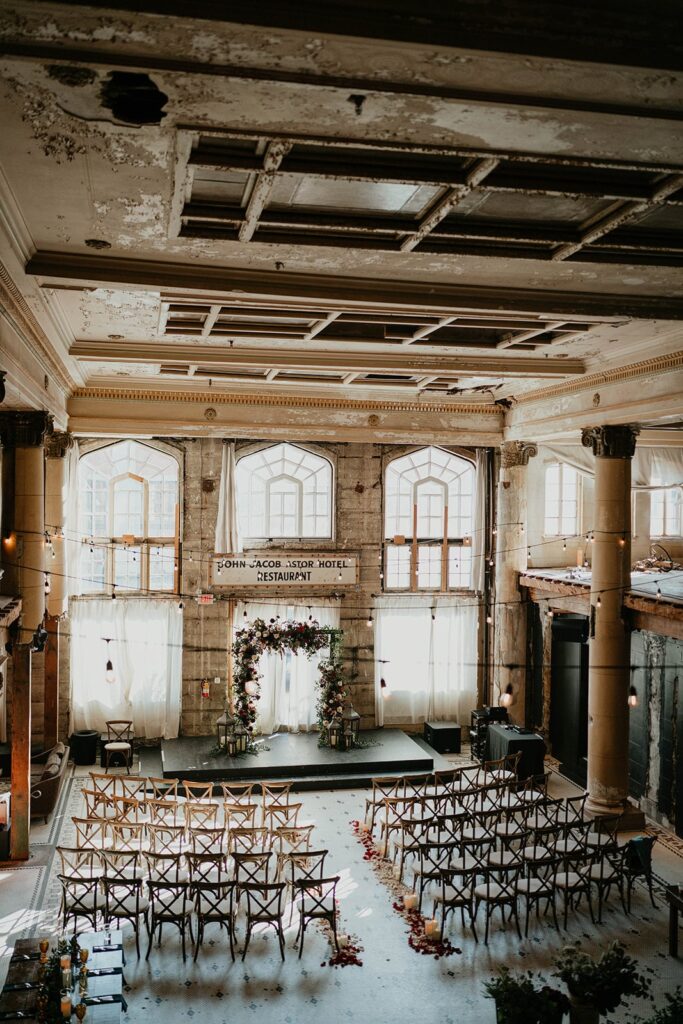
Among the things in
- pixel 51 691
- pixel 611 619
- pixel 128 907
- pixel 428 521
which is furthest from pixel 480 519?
pixel 128 907

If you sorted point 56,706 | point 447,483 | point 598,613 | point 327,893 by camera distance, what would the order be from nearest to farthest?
point 327,893 → point 598,613 → point 56,706 → point 447,483

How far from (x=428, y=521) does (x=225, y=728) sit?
6.43 m

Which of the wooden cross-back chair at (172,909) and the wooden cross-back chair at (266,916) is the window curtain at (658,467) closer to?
the wooden cross-back chair at (266,916)

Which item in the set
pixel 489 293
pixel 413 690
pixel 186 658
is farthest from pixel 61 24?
pixel 413 690

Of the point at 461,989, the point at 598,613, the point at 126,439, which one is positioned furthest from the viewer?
the point at 126,439

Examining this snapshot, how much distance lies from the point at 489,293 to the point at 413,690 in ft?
39.8

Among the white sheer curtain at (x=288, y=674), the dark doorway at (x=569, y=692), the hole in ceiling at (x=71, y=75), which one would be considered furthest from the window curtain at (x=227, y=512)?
the hole in ceiling at (x=71, y=75)

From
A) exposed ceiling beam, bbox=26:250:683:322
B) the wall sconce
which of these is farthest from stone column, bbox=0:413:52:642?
the wall sconce

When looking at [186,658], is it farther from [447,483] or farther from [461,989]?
[461,989]

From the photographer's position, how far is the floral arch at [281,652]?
16734 millimetres

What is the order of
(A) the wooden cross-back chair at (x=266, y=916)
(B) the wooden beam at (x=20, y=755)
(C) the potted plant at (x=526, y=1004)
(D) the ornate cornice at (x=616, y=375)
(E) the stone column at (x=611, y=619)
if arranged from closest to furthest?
(C) the potted plant at (x=526, y=1004) < (A) the wooden cross-back chair at (x=266, y=916) < (D) the ornate cornice at (x=616, y=375) < (B) the wooden beam at (x=20, y=755) < (E) the stone column at (x=611, y=619)

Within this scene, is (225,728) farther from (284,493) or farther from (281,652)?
(284,493)

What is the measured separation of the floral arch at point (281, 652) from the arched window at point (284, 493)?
212 cm

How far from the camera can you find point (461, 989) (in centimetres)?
909
